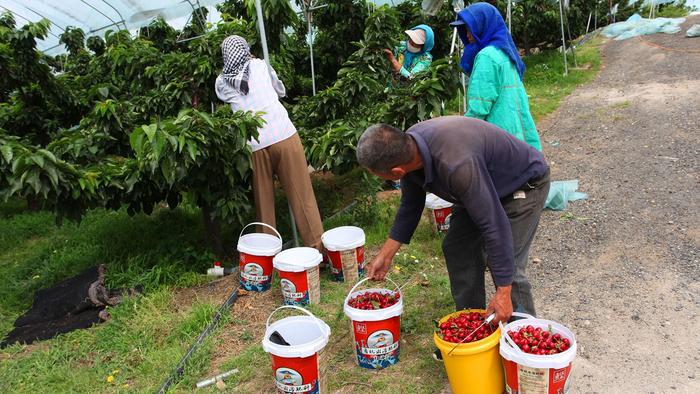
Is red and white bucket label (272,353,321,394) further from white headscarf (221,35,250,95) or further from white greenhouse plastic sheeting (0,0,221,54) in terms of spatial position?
white greenhouse plastic sheeting (0,0,221,54)

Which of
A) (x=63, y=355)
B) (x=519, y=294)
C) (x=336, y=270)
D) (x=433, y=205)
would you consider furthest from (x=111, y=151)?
(x=519, y=294)

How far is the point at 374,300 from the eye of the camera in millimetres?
2963

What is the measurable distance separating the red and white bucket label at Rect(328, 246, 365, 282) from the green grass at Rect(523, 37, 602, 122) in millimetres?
5512

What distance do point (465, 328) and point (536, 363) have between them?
0.39 m

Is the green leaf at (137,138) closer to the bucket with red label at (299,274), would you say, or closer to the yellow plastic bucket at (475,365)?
the bucket with red label at (299,274)

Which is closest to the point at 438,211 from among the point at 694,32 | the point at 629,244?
the point at 629,244

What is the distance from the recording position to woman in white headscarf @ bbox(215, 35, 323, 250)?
13.7ft

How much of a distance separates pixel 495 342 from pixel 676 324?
1472 millimetres

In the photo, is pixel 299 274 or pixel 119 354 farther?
pixel 299 274

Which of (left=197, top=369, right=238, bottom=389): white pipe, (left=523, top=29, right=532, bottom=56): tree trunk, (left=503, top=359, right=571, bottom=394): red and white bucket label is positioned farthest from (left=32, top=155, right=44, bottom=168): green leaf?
(left=523, top=29, right=532, bottom=56): tree trunk

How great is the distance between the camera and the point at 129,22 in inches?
393

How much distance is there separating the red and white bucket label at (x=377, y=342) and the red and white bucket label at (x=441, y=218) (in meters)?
1.85

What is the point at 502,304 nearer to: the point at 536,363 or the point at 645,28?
the point at 536,363

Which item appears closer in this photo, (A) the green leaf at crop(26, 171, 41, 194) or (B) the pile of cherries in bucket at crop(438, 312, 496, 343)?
(B) the pile of cherries in bucket at crop(438, 312, 496, 343)
